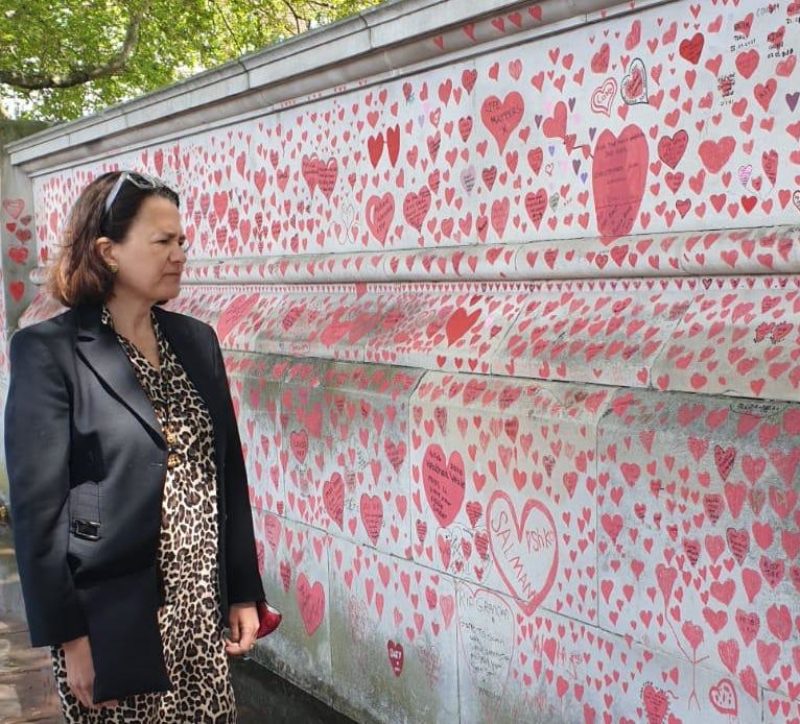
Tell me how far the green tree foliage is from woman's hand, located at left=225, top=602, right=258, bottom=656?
1474 centimetres

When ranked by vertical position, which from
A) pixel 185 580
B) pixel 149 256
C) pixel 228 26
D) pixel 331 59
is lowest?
pixel 185 580

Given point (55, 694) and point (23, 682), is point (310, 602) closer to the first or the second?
point (55, 694)

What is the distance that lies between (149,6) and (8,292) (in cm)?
961

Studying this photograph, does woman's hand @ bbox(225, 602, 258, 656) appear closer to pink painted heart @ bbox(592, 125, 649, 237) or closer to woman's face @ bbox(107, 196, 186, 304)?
woman's face @ bbox(107, 196, 186, 304)

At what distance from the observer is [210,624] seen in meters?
2.77

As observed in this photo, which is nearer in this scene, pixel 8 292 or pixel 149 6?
pixel 8 292

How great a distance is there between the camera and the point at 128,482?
8.51 ft

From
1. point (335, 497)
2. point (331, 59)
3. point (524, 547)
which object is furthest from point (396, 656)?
point (331, 59)

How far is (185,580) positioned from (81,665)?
0.29 metres

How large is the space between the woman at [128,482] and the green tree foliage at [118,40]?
14.6 meters

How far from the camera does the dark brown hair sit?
2734mm

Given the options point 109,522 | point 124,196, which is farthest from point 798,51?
point 109,522

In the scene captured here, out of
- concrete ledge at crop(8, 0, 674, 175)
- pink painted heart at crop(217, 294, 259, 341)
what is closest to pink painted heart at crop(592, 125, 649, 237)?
concrete ledge at crop(8, 0, 674, 175)

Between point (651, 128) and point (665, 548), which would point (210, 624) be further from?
point (651, 128)
